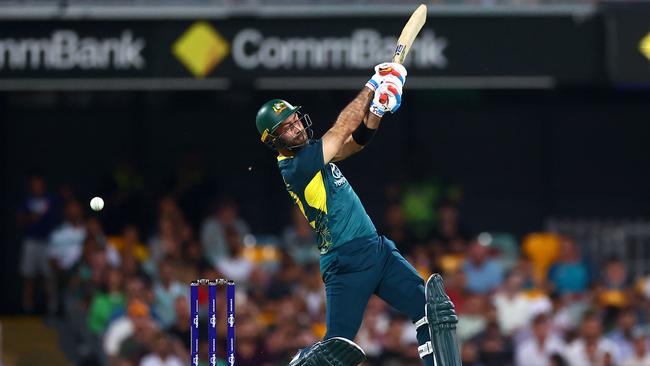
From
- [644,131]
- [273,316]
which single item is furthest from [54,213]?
[644,131]

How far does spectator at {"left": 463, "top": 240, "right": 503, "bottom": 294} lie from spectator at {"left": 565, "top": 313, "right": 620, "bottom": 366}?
3.76 ft

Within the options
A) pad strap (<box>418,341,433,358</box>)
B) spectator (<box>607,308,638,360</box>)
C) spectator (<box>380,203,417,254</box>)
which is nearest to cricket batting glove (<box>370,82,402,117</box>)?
pad strap (<box>418,341,433,358</box>)

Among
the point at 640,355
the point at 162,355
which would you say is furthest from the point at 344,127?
the point at 640,355

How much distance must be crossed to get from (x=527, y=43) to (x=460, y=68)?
782 mm

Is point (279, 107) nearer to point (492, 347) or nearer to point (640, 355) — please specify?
point (492, 347)

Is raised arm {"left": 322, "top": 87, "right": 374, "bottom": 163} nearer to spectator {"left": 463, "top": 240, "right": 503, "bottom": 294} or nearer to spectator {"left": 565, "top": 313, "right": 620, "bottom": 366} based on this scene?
spectator {"left": 565, "top": 313, "right": 620, "bottom": 366}

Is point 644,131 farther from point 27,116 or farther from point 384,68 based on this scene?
point 384,68

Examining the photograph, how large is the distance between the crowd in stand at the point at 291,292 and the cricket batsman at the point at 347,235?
4264 mm

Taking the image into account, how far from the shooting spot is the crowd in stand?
14.1m

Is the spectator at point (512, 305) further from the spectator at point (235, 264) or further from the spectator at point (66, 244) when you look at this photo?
the spectator at point (66, 244)

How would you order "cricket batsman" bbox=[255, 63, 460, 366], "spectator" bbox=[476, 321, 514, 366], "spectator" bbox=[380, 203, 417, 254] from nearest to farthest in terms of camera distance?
1. "cricket batsman" bbox=[255, 63, 460, 366]
2. "spectator" bbox=[476, 321, 514, 366]
3. "spectator" bbox=[380, 203, 417, 254]

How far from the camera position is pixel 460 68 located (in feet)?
50.3

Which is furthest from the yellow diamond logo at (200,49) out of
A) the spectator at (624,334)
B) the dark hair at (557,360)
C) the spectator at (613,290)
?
the spectator at (624,334)

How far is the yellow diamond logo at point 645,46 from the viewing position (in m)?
15.2
